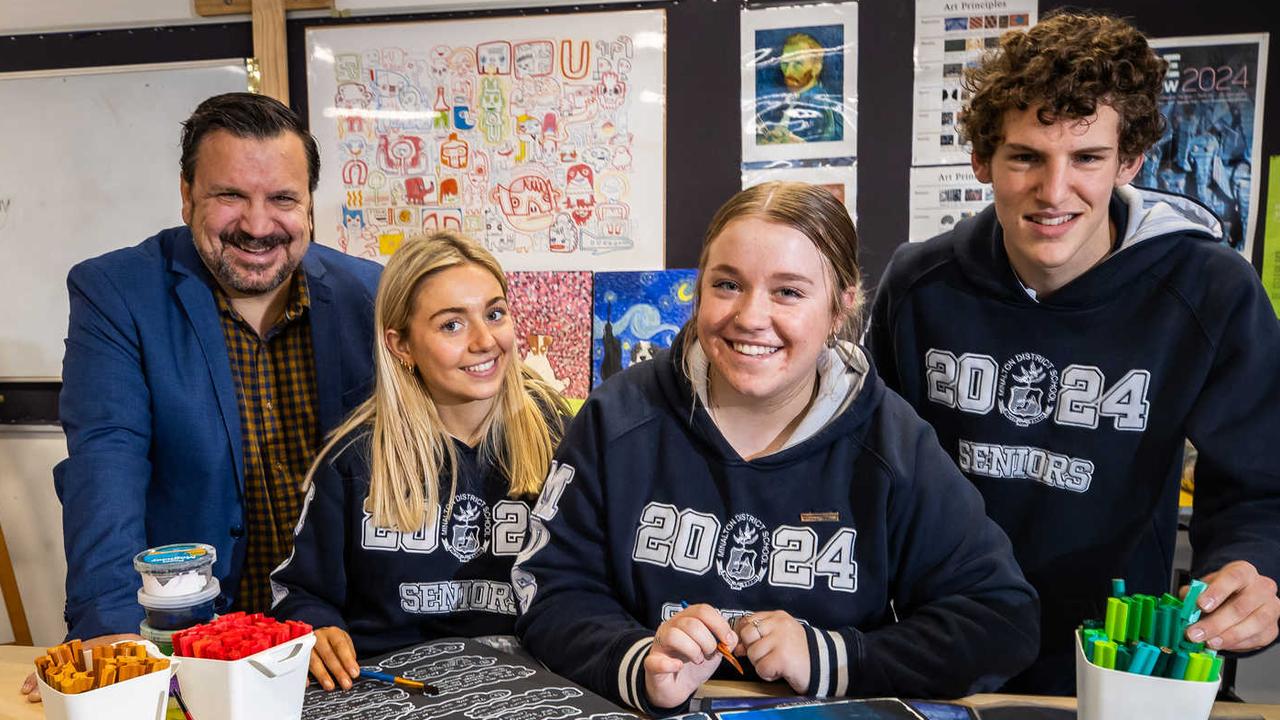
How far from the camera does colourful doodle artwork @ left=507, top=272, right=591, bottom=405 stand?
300 cm

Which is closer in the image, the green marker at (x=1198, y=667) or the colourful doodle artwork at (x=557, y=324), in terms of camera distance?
the green marker at (x=1198, y=667)

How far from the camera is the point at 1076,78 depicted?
1.34 metres

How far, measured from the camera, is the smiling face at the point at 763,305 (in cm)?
121

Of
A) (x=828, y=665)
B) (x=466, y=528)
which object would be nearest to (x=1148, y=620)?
(x=828, y=665)

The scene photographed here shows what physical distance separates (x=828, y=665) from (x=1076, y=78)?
37.9 inches

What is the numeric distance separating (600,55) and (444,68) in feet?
1.79

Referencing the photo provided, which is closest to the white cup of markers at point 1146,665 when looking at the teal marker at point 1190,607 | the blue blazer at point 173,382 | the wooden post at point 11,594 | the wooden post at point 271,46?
the teal marker at point 1190,607

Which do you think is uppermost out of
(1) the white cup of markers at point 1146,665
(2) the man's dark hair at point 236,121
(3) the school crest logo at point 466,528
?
(2) the man's dark hair at point 236,121

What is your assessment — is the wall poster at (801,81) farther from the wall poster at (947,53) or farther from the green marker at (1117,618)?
the green marker at (1117,618)

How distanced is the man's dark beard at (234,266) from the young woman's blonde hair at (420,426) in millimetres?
325

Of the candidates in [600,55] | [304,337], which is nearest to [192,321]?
[304,337]

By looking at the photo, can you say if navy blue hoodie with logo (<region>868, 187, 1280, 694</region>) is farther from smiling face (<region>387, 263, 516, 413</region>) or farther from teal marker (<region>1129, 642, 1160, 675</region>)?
smiling face (<region>387, 263, 516, 413</region>)

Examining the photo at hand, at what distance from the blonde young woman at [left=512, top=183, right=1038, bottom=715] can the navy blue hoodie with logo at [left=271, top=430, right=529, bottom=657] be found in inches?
8.6

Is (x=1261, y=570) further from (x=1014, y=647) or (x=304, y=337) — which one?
(x=304, y=337)
